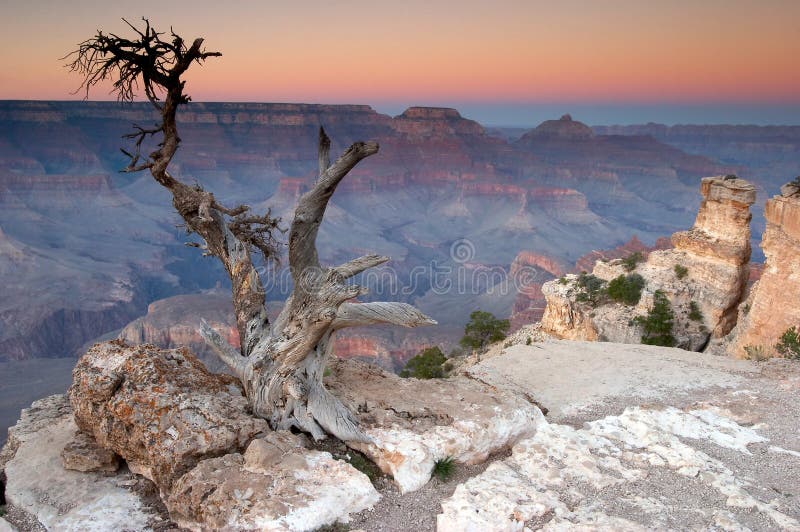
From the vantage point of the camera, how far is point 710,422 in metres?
8.83

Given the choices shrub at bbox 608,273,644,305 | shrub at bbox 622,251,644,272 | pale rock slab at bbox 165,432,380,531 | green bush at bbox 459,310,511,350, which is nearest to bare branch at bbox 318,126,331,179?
pale rock slab at bbox 165,432,380,531

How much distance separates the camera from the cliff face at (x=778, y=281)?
1786cm

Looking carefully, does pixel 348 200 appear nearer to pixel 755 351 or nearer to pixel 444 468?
pixel 755 351

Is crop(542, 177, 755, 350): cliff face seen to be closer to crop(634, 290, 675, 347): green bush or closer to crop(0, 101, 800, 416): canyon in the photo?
crop(634, 290, 675, 347): green bush

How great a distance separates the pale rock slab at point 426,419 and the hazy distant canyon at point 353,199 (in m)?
70.3

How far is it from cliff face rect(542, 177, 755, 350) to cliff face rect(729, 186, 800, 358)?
15.1 ft

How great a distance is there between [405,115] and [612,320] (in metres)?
145

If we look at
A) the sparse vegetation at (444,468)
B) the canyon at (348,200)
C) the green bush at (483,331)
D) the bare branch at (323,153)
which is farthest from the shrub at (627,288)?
the canyon at (348,200)

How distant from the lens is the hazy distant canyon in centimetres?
9556

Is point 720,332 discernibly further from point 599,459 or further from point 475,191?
point 475,191

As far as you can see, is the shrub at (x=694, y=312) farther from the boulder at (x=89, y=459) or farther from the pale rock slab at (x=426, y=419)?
the boulder at (x=89, y=459)

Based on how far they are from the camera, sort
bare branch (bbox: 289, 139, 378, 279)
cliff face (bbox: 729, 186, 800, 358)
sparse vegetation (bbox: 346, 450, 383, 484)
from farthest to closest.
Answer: cliff face (bbox: 729, 186, 800, 358) → bare branch (bbox: 289, 139, 378, 279) → sparse vegetation (bbox: 346, 450, 383, 484)

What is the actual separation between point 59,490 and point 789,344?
18.8 m

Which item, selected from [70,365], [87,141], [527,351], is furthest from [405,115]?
Result: [527,351]
